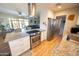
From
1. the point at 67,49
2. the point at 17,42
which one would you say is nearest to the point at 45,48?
the point at 67,49

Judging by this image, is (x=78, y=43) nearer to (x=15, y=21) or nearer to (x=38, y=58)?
(x=38, y=58)

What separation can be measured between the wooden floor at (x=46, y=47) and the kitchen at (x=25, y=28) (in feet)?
0.18

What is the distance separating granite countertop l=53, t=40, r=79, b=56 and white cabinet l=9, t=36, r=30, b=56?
0.52 m

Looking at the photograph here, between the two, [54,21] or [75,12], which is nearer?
[75,12]

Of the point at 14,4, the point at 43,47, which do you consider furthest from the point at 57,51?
the point at 14,4

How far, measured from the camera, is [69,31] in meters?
1.20

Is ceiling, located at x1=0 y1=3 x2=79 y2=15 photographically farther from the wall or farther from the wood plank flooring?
the wood plank flooring

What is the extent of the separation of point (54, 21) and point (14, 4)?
74cm

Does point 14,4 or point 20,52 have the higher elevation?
point 14,4

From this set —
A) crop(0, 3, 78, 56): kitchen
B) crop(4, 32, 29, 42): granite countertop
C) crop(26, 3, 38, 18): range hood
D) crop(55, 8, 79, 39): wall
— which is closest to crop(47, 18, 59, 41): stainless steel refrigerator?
crop(0, 3, 78, 56): kitchen

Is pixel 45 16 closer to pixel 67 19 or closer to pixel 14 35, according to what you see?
pixel 67 19

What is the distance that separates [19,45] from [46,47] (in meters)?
0.48

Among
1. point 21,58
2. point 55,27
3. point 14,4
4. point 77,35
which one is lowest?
point 21,58

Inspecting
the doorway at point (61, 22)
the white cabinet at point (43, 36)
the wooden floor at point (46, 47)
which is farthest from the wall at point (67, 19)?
the white cabinet at point (43, 36)
